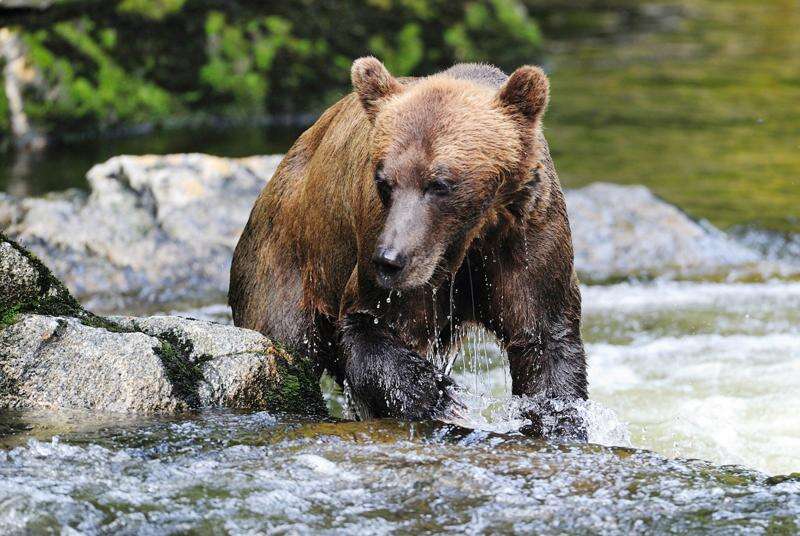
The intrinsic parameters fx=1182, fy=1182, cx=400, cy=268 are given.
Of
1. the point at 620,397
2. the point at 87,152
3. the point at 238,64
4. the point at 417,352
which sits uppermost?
the point at 238,64

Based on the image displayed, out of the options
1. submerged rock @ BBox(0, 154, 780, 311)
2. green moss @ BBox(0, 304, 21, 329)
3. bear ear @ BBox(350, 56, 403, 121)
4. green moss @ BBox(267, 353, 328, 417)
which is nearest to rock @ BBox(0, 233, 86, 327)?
green moss @ BBox(0, 304, 21, 329)

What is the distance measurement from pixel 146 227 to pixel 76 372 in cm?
558

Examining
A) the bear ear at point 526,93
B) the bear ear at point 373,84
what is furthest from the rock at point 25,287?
the bear ear at point 526,93

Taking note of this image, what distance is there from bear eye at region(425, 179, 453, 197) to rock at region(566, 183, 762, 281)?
573 centimetres

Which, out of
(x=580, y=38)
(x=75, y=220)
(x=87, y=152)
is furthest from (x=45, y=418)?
(x=580, y=38)

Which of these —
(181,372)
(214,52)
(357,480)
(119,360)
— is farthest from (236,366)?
(214,52)

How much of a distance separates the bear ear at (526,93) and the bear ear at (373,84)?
512 millimetres

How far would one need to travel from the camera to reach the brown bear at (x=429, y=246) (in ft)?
16.2

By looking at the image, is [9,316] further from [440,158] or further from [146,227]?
[146,227]

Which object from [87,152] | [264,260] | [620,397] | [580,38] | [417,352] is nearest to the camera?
[417,352]

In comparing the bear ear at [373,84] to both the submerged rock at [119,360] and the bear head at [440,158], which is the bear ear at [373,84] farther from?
the submerged rock at [119,360]

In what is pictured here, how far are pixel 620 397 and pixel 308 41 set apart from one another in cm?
1091

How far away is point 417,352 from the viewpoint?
Answer: 223 inches

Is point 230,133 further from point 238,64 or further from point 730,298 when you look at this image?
point 730,298
